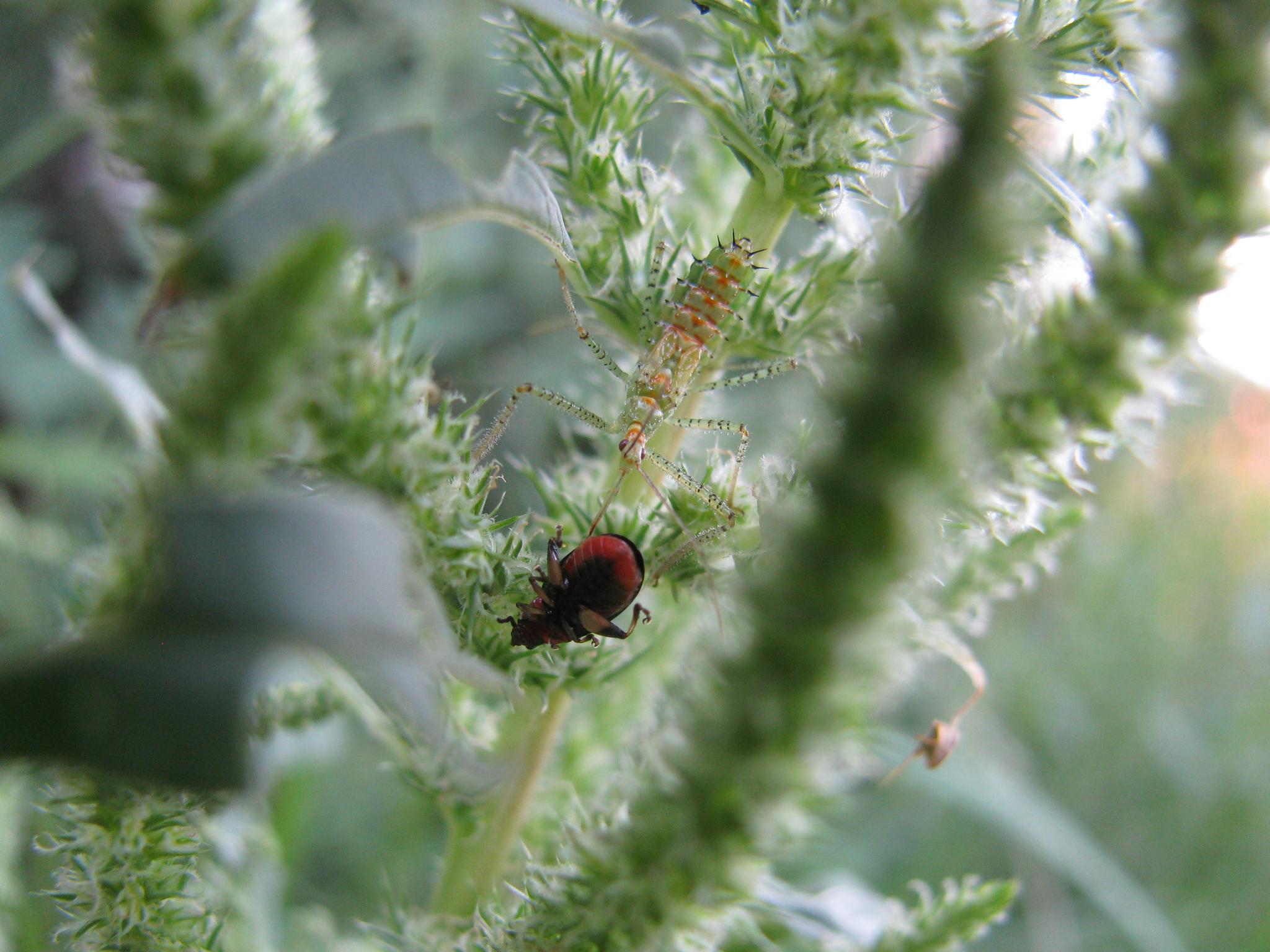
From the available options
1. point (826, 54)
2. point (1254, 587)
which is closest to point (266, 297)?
point (826, 54)

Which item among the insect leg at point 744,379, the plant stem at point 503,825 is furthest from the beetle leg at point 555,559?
the insect leg at point 744,379

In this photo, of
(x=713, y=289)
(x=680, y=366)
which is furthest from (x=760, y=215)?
(x=680, y=366)

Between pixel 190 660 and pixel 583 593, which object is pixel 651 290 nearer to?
pixel 583 593

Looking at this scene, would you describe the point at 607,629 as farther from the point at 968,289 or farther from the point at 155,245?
the point at 968,289

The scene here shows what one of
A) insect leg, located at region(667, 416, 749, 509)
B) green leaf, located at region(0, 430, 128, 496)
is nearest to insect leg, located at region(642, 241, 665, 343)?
insect leg, located at region(667, 416, 749, 509)

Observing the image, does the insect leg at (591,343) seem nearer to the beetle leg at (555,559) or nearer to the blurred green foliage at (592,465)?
the blurred green foliage at (592,465)
